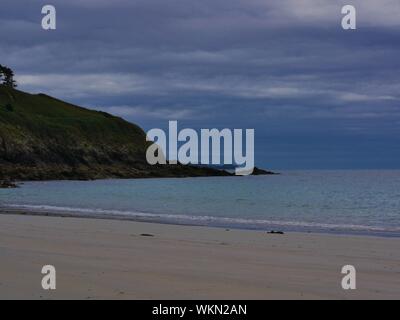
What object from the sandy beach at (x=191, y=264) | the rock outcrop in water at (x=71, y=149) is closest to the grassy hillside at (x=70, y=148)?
the rock outcrop in water at (x=71, y=149)

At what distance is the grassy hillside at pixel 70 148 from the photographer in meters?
116

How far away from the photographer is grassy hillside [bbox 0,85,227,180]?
381ft

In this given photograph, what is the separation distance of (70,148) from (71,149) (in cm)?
35

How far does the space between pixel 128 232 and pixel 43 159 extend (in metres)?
105

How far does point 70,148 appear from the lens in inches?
5310

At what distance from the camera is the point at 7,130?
122m

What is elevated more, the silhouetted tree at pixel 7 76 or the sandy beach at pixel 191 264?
the silhouetted tree at pixel 7 76

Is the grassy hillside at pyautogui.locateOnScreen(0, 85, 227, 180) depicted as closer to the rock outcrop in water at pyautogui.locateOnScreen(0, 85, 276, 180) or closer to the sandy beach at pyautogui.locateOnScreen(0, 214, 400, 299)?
the rock outcrop in water at pyautogui.locateOnScreen(0, 85, 276, 180)

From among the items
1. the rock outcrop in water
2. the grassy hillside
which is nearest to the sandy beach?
the grassy hillside

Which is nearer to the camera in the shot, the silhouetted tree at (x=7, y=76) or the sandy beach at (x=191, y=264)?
the sandy beach at (x=191, y=264)

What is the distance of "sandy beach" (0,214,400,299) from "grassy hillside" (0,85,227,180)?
8671 centimetres

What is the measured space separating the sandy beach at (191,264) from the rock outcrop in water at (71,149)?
87438 mm

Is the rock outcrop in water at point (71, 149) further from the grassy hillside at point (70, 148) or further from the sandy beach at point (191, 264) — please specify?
the sandy beach at point (191, 264)
